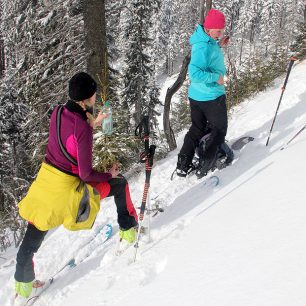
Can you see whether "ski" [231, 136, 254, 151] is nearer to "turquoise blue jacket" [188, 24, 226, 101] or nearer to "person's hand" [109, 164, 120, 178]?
"turquoise blue jacket" [188, 24, 226, 101]

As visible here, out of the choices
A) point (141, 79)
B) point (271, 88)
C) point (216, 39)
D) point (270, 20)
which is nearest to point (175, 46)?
point (270, 20)

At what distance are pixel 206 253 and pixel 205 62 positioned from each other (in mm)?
3072

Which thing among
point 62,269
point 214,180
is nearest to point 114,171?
point 62,269

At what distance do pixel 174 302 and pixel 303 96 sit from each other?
676cm

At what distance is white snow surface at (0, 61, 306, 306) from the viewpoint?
250 centimetres

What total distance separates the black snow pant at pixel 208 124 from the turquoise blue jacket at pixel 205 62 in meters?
0.22

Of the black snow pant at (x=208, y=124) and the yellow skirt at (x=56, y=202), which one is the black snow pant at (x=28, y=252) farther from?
the black snow pant at (x=208, y=124)

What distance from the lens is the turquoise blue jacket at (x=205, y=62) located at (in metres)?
5.16

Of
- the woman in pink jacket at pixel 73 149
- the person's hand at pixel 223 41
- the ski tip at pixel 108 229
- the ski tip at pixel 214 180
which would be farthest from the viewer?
the ski tip at pixel 214 180

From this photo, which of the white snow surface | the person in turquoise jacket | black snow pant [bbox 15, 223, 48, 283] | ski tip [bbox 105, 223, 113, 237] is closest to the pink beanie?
the person in turquoise jacket

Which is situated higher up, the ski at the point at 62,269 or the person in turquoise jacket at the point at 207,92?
the person in turquoise jacket at the point at 207,92

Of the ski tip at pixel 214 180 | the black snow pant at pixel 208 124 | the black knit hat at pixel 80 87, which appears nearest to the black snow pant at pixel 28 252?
the black knit hat at pixel 80 87

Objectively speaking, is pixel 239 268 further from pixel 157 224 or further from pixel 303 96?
pixel 303 96

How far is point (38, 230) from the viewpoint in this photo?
3.97 m
